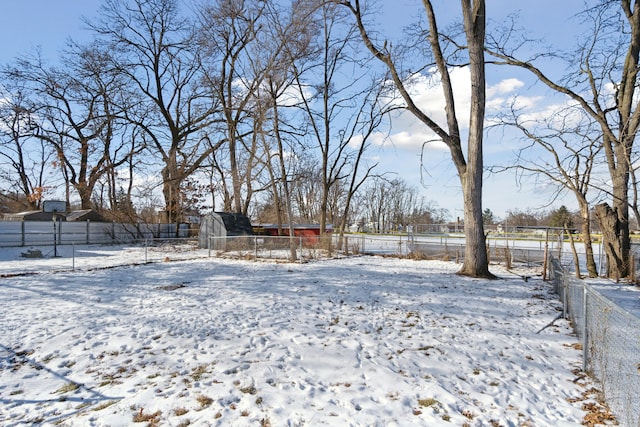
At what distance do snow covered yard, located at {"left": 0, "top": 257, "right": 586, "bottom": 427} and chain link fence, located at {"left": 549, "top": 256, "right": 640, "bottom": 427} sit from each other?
0.33m

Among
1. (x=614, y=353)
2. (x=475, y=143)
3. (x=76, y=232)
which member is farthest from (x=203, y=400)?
(x=76, y=232)

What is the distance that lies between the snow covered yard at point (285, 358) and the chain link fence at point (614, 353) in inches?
12.8

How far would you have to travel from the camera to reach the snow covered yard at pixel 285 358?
3.68m

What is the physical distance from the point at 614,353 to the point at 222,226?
21369mm

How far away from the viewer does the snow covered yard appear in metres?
3.68

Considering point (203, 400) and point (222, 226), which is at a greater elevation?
point (222, 226)

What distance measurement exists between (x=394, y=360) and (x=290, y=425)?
2.00 metres

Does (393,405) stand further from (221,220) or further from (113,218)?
(113,218)

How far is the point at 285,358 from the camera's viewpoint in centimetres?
498

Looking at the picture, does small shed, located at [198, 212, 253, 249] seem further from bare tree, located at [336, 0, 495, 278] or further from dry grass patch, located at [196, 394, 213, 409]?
dry grass patch, located at [196, 394, 213, 409]

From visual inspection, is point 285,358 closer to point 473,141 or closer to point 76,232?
point 473,141

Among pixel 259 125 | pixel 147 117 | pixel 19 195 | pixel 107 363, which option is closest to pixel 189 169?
pixel 147 117

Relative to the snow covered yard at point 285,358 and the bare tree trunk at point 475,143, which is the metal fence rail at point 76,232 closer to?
the snow covered yard at point 285,358

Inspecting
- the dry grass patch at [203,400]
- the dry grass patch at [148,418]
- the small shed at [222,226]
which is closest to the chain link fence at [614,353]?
the dry grass patch at [203,400]
